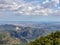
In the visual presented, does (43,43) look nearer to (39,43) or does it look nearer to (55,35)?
(39,43)

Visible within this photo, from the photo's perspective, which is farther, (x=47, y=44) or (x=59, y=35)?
(x=59, y=35)

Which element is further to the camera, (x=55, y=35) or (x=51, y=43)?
(x=55, y=35)

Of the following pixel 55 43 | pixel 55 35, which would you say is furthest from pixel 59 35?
pixel 55 43

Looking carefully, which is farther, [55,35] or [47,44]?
[55,35]

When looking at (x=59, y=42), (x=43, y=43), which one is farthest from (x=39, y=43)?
(x=59, y=42)

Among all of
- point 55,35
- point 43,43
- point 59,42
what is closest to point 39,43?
point 43,43

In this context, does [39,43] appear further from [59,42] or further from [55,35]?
[55,35]

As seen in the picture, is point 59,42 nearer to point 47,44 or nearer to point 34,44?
point 47,44
